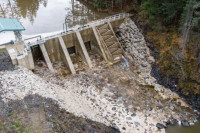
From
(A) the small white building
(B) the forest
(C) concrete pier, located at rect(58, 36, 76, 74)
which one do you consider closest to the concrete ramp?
(B) the forest

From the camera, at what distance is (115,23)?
24.7 m

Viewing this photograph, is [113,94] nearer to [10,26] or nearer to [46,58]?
[46,58]

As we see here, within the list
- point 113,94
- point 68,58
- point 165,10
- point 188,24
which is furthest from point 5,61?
point 188,24

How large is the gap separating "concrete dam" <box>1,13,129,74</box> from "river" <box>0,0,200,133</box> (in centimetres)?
563

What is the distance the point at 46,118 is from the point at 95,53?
12161 millimetres

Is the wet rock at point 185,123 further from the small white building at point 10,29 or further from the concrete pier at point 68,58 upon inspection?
the small white building at point 10,29

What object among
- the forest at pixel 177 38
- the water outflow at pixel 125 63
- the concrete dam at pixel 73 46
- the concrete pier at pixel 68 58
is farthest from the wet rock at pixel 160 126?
the concrete pier at pixel 68 58

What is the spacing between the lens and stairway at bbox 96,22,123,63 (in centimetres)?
2161

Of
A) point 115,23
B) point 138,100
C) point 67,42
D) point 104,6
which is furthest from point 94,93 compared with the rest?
point 104,6

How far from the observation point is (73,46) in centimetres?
2261

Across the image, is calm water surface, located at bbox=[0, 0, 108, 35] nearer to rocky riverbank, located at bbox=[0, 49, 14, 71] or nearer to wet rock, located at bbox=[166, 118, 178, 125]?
rocky riverbank, located at bbox=[0, 49, 14, 71]

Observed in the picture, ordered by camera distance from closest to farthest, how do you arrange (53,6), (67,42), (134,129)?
1. (134,129)
2. (67,42)
3. (53,6)

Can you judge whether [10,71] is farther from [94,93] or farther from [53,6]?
[53,6]

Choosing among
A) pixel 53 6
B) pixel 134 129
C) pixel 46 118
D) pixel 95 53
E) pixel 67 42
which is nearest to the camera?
pixel 46 118
